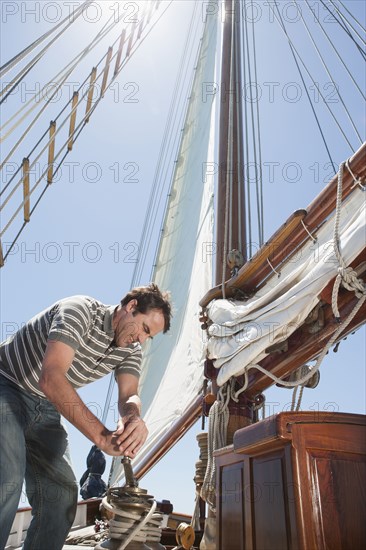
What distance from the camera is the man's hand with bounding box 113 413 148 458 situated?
1074 millimetres

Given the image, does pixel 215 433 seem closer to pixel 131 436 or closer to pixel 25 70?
pixel 131 436

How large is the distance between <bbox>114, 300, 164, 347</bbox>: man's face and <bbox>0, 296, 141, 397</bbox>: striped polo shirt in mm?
29

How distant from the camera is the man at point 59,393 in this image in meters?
1.09

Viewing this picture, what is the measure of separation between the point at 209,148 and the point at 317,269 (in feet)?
17.8

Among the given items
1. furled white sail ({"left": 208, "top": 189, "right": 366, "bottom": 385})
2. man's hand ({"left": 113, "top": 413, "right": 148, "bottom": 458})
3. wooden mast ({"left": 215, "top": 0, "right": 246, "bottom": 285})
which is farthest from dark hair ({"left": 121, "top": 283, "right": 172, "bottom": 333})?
wooden mast ({"left": 215, "top": 0, "right": 246, "bottom": 285})

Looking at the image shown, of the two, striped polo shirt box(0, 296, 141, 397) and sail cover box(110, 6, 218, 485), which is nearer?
striped polo shirt box(0, 296, 141, 397)

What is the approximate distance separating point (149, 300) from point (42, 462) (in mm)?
555

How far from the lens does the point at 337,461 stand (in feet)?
3.34

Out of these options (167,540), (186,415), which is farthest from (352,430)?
(186,415)

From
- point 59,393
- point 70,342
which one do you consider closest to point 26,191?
point 70,342

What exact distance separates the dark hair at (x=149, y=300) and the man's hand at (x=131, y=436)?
14.1 inches

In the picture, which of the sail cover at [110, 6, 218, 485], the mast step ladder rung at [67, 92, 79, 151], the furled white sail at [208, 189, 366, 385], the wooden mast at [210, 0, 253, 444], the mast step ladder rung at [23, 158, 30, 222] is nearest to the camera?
the furled white sail at [208, 189, 366, 385]

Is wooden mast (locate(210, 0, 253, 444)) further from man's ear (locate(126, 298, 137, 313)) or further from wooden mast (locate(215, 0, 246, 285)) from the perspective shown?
man's ear (locate(126, 298, 137, 313))

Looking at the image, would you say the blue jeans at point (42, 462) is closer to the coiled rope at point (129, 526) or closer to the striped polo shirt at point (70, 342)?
the striped polo shirt at point (70, 342)
